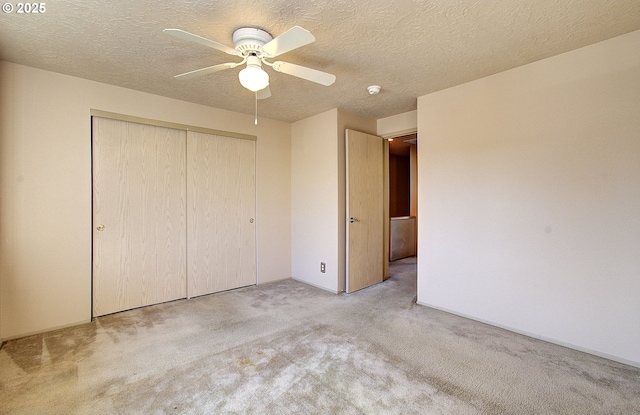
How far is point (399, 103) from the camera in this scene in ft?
11.8

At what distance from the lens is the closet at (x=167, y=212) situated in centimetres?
305

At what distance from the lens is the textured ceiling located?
1.81 metres

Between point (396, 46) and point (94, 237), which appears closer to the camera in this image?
point (396, 46)

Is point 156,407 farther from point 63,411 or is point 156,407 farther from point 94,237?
point 94,237

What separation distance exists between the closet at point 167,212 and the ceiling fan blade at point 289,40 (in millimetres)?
2190

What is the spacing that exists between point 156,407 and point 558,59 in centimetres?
396

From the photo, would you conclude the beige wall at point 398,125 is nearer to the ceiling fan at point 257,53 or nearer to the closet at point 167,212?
the closet at point 167,212

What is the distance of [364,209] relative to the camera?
402 centimetres

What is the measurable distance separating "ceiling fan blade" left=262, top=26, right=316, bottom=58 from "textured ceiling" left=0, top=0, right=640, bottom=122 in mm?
253

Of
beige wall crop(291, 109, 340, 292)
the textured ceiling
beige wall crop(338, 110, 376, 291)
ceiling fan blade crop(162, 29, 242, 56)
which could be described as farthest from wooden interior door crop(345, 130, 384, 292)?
ceiling fan blade crop(162, 29, 242, 56)

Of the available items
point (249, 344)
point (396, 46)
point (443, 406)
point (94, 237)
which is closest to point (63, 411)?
point (249, 344)

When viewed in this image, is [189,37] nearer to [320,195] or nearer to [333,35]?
[333,35]

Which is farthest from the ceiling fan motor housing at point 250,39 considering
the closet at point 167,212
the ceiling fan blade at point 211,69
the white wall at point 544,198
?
the white wall at point 544,198

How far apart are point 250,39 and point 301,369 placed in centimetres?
240
